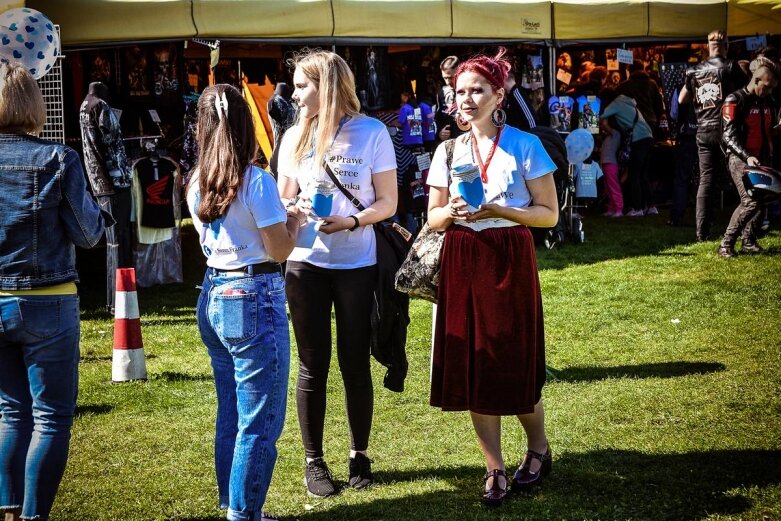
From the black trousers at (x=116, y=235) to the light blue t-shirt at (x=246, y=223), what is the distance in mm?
5668

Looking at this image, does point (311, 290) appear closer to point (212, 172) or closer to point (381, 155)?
point (381, 155)

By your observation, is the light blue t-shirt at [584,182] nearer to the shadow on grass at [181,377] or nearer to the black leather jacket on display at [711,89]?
the black leather jacket on display at [711,89]

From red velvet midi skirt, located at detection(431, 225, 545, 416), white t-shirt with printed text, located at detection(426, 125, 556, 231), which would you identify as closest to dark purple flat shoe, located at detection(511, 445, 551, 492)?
red velvet midi skirt, located at detection(431, 225, 545, 416)

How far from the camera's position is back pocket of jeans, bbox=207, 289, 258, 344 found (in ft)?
11.4

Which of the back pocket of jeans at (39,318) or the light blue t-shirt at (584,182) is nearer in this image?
the back pocket of jeans at (39,318)

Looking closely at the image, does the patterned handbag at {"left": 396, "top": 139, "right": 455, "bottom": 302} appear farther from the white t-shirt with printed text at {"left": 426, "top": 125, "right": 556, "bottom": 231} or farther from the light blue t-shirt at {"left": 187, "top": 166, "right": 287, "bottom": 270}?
the light blue t-shirt at {"left": 187, "top": 166, "right": 287, "bottom": 270}

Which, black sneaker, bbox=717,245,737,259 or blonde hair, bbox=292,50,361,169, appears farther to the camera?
black sneaker, bbox=717,245,737,259

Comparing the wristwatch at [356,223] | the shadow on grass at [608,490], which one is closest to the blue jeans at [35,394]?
the shadow on grass at [608,490]

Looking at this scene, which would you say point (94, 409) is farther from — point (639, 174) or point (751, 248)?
point (639, 174)

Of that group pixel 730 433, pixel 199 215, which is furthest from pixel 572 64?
pixel 199 215

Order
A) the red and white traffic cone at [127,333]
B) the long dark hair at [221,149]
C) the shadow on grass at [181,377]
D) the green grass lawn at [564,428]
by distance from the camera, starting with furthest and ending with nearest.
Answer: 1. the shadow on grass at [181,377]
2. the red and white traffic cone at [127,333]
3. the green grass lawn at [564,428]
4. the long dark hair at [221,149]

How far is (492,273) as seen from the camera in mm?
4031

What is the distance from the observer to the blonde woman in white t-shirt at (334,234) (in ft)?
Result: 13.7

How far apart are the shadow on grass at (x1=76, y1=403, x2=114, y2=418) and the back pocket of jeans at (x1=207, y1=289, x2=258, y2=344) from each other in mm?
2794
